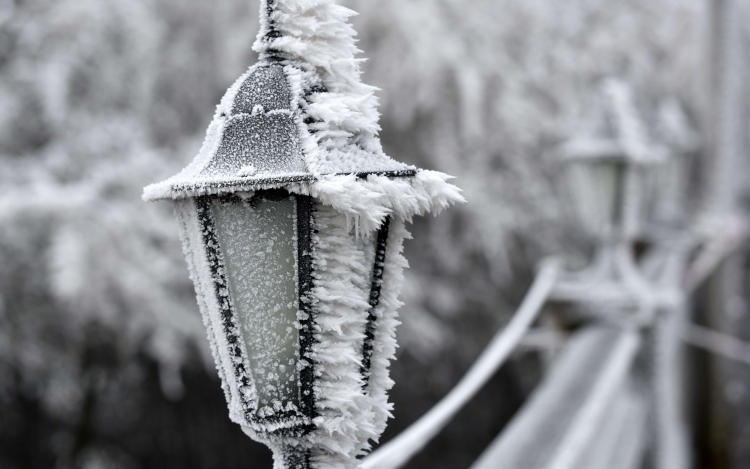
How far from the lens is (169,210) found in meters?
3.84

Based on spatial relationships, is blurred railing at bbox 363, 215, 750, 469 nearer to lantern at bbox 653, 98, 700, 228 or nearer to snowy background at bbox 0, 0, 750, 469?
snowy background at bbox 0, 0, 750, 469

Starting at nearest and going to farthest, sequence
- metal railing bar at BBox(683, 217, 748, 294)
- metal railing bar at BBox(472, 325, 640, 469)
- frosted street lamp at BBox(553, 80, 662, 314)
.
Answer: metal railing bar at BBox(472, 325, 640, 469), frosted street lamp at BBox(553, 80, 662, 314), metal railing bar at BBox(683, 217, 748, 294)

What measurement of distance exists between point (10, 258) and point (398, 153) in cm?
277

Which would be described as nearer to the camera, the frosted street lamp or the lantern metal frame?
the lantern metal frame

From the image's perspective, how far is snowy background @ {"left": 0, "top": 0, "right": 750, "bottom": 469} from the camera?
339cm

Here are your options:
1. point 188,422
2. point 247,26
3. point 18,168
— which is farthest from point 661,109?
point 18,168

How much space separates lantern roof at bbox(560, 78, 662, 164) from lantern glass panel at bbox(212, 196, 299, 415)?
111 inches

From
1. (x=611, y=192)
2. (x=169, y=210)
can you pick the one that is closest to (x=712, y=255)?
(x=611, y=192)

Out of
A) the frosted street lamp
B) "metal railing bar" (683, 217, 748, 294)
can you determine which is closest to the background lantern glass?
the frosted street lamp

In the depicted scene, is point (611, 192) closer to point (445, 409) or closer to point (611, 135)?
point (611, 135)

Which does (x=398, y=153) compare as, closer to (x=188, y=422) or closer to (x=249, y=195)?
(x=188, y=422)

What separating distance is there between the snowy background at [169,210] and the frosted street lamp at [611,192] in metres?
1.26

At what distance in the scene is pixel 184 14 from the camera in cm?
467

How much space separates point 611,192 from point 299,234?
2.95 metres
